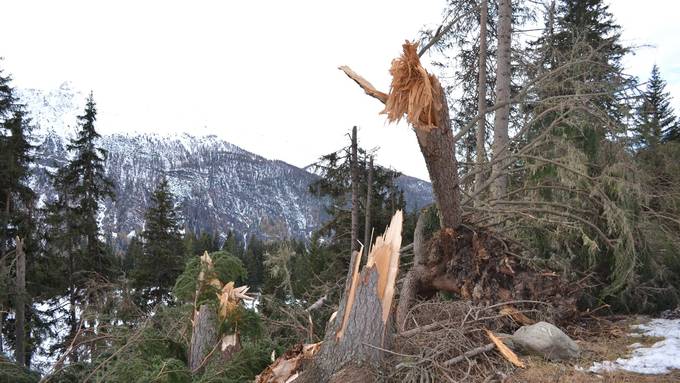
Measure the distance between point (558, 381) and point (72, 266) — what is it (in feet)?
58.9

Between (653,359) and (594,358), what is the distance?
50 cm

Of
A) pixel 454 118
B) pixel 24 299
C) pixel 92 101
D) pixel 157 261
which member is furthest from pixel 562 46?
pixel 92 101

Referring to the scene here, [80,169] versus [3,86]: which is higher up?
[3,86]

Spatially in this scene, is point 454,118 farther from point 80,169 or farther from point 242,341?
point 80,169

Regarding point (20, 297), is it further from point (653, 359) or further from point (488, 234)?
point (653, 359)

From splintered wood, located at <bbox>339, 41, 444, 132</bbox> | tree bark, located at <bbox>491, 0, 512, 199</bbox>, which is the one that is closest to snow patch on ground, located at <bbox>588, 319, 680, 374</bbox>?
splintered wood, located at <bbox>339, 41, 444, 132</bbox>

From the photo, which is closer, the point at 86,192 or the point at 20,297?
the point at 20,297

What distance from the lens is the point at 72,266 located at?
16.9 metres

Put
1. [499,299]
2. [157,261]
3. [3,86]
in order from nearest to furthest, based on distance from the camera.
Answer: [499,299], [3,86], [157,261]

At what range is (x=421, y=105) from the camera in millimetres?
3701

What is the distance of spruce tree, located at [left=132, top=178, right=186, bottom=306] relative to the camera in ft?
60.6

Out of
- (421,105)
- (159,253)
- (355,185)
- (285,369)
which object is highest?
(355,185)

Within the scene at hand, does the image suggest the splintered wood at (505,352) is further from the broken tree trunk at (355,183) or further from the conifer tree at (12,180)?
the conifer tree at (12,180)

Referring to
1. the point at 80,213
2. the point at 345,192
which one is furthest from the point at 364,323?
the point at 80,213
